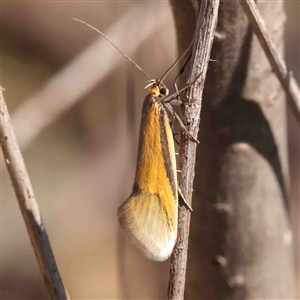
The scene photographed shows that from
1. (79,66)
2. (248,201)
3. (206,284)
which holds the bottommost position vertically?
(206,284)

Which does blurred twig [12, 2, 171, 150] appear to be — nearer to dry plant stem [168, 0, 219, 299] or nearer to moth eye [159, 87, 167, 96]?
moth eye [159, 87, 167, 96]

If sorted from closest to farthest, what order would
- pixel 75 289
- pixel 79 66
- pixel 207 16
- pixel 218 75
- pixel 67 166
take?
pixel 207 16 < pixel 218 75 < pixel 79 66 < pixel 75 289 < pixel 67 166

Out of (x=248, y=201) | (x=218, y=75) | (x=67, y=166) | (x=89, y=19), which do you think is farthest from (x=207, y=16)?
(x=67, y=166)

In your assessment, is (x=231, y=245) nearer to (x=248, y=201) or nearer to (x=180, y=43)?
(x=248, y=201)

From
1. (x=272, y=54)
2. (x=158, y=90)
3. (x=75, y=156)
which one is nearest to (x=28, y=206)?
(x=158, y=90)

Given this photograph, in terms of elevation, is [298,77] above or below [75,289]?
above

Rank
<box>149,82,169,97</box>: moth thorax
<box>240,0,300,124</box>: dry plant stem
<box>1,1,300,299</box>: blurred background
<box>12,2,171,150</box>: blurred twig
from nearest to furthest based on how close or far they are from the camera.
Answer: <box>240,0,300,124</box>: dry plant stem
<box>149,82,169,97</box>: moth thorax
<box>12,2,171,150</box>: blurred twig
<box>1,1,300,299</box>: blurred background

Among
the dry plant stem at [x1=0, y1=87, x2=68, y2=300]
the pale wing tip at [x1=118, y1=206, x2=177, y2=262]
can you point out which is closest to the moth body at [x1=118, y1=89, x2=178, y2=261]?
the pale wing tip at [x1=118, y1=206, x2=177, y2=262]

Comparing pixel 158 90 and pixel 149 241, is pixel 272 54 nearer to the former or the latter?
pixel 158 90
